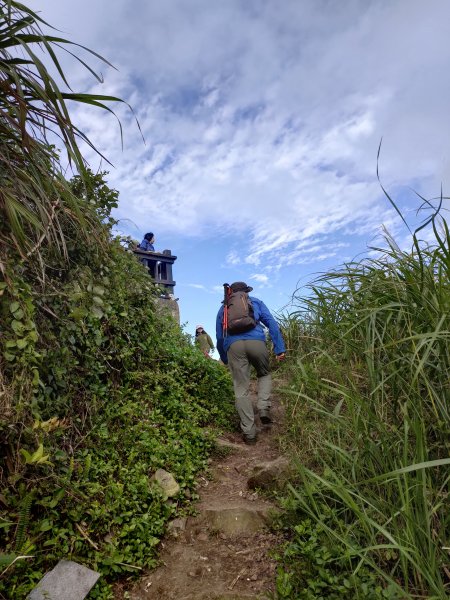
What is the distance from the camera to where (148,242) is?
11.0 m

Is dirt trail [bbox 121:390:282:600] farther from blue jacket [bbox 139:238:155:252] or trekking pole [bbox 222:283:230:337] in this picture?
blue jacket [bbox 139:238:155:252]

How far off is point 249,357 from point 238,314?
1.89 ft

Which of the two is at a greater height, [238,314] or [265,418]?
[238,314]

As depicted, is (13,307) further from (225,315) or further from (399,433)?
(225,315)

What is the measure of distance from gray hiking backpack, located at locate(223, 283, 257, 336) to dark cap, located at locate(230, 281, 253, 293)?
0.12 meters

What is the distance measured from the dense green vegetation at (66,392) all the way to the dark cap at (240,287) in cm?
152

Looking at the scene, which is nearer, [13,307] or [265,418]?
[13,307]

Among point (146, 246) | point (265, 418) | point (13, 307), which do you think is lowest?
point (265, 418)

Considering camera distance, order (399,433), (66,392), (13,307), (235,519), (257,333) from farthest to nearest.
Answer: (257,333)
(66,392)
(235,519)
(13,307)
(399,433)

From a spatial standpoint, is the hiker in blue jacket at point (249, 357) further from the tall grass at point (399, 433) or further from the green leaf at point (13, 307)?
the green leaf at point (13, 307)

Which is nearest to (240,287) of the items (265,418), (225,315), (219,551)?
(225,315)

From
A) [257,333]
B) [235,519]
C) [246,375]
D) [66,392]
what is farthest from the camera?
[257,333]

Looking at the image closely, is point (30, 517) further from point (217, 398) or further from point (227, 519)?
point (217, 398)

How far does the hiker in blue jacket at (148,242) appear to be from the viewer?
35.8ft
